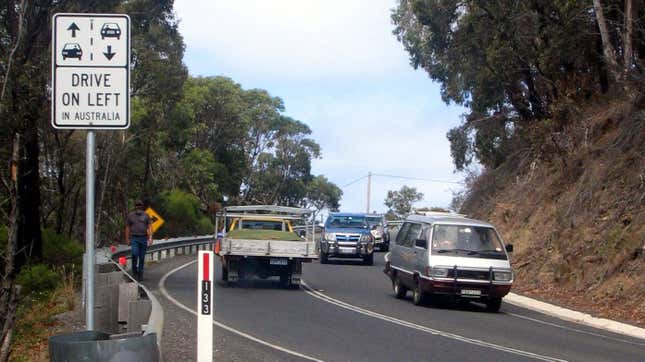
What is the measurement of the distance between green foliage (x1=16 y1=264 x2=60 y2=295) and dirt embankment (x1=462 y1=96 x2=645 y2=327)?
38.0 ft

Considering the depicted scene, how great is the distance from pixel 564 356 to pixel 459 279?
19.1 ft

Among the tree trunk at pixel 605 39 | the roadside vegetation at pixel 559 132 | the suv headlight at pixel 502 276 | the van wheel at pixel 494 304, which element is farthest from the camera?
the tree trunk at pixel 605 39

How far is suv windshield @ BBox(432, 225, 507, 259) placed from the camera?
19391mm

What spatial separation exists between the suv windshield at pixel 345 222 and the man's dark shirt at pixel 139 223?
14990 millimetres

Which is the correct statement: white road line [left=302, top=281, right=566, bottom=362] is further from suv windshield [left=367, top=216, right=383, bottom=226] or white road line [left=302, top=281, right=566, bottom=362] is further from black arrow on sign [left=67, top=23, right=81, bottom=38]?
suv windshield [left=367, top=216, right=383, bottom=226]

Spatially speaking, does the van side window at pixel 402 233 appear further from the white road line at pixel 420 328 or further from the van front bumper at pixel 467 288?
the van front bumper at pixel 467 288

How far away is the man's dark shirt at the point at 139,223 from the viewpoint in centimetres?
2036

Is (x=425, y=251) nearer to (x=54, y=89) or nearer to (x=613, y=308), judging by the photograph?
(x=613, y=308)

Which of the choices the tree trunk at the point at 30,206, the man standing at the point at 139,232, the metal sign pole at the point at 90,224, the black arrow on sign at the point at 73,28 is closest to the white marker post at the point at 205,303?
the metal sign pole at the point at 90,224

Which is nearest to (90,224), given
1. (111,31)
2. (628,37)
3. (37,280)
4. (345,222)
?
(111,31)

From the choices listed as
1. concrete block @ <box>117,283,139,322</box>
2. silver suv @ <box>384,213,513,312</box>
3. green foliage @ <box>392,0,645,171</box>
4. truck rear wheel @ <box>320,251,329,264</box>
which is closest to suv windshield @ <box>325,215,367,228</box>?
truck rear wheel @ <box>320,251,329,264</box>

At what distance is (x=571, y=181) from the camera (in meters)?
28.9

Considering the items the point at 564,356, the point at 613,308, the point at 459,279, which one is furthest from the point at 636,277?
the point at 564,356

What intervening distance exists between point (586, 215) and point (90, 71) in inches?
818
